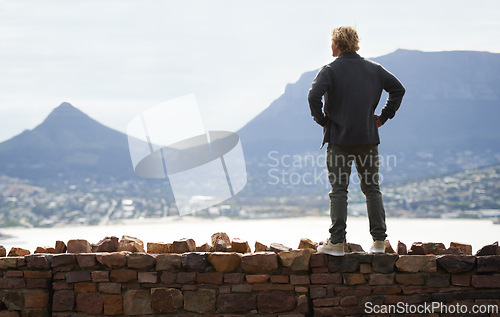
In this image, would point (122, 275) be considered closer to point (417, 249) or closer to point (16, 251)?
point (16, 251)

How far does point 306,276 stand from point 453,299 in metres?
1.43

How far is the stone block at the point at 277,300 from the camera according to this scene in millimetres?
5477

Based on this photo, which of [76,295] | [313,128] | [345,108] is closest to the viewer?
[345,108]

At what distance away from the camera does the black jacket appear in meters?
5.20

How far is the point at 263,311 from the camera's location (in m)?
5.50

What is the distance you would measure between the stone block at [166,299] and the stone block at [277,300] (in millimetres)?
782

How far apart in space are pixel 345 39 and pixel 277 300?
8.35ft

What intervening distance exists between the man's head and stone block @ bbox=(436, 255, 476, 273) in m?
2.15

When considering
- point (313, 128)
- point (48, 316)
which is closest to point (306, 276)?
point (48, 316)

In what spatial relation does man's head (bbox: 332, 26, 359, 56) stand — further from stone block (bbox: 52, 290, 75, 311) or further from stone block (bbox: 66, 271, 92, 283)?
stone block (bbox: 52, 290, 75, 311)

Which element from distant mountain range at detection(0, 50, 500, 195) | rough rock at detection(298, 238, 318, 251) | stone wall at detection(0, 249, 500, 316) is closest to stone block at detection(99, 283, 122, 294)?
stone wall at detection(0, 249, 500, 316)

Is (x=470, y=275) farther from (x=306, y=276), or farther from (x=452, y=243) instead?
(x=306, y=276)

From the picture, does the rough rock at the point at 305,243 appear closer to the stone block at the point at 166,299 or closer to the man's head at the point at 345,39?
the stone block at the point at 166,299
